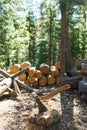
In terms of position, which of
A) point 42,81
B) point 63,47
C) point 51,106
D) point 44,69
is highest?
point 63,47

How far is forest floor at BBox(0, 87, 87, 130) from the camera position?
5.11 metres

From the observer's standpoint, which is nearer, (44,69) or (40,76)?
(40,76)

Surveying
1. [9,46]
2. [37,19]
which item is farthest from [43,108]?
[37,19]

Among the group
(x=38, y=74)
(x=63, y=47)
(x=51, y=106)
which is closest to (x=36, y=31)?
(x=63, y=47)

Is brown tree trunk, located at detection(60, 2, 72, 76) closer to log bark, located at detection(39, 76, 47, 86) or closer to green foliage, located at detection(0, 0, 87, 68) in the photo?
log bark, located at detection(39, 76, 47, 86)

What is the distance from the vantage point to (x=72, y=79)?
24.9 ft

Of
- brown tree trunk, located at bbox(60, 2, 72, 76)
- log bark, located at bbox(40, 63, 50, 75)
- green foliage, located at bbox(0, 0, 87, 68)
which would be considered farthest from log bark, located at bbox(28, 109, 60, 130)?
green foliage, located at bbox(0, 0, 87, 68)

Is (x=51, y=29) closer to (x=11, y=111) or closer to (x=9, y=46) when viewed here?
(x=9, y=46)

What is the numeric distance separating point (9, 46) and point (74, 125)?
12.6m

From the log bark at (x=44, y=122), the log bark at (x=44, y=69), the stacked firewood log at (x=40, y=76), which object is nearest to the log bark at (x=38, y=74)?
the stacked firewood log at (x=40, y=76)

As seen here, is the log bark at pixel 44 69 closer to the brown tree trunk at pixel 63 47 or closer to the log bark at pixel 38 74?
the log bark at pixel 38 74

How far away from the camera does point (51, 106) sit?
6043mm

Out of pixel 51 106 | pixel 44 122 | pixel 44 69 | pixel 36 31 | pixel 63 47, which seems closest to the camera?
pixel 44 122

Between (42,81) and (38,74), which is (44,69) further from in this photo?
(42,81)
